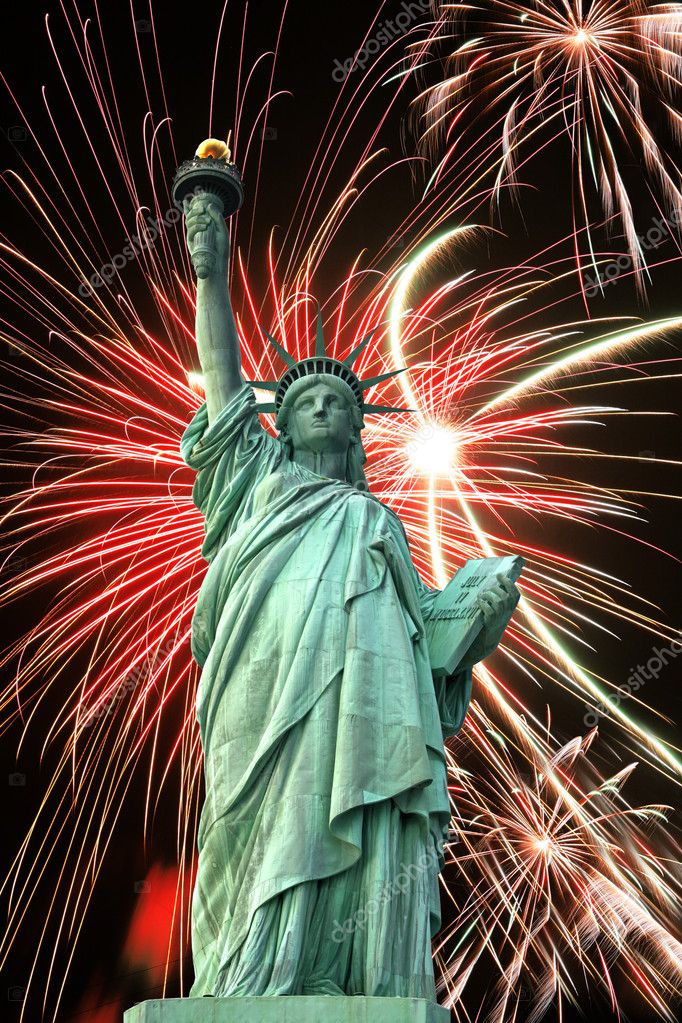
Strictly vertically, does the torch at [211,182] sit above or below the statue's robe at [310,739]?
above

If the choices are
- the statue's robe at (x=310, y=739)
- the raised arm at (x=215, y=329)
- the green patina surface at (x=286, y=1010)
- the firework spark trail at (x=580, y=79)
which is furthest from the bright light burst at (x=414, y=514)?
the green patina surface at (x=286, y=1010)

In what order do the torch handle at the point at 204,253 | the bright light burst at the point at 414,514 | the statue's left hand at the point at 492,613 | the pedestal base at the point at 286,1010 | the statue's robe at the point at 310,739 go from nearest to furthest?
the pedestal base at the point at 286,1010 < the statue's robe at the point at 310,739 < the statue's left hand at the point at 492,613 < the torch handle at the point at 204,253 < the bright light burst at the point at 414,514

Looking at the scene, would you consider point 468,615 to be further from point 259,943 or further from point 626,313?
point 626,313

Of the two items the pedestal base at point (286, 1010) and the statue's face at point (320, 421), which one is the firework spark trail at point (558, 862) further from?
the pedestal base at point (286, 1010)

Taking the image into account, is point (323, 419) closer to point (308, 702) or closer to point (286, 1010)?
point (308, 702)

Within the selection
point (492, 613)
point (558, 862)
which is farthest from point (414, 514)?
point (492, 613)

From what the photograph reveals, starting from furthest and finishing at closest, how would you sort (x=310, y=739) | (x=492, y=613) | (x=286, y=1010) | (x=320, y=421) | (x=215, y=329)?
(x=320, y=421) → (x=215, y=329) → (x=492, y=613) → (x=310, y=739) → (x=286, y=1010)

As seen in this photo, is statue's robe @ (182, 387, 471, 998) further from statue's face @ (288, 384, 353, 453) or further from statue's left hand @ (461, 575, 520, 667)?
statue's face @ (288, 384, 353, 453)

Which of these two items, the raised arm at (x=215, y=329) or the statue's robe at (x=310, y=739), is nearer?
the statue's robe at (x=310, y=739)
